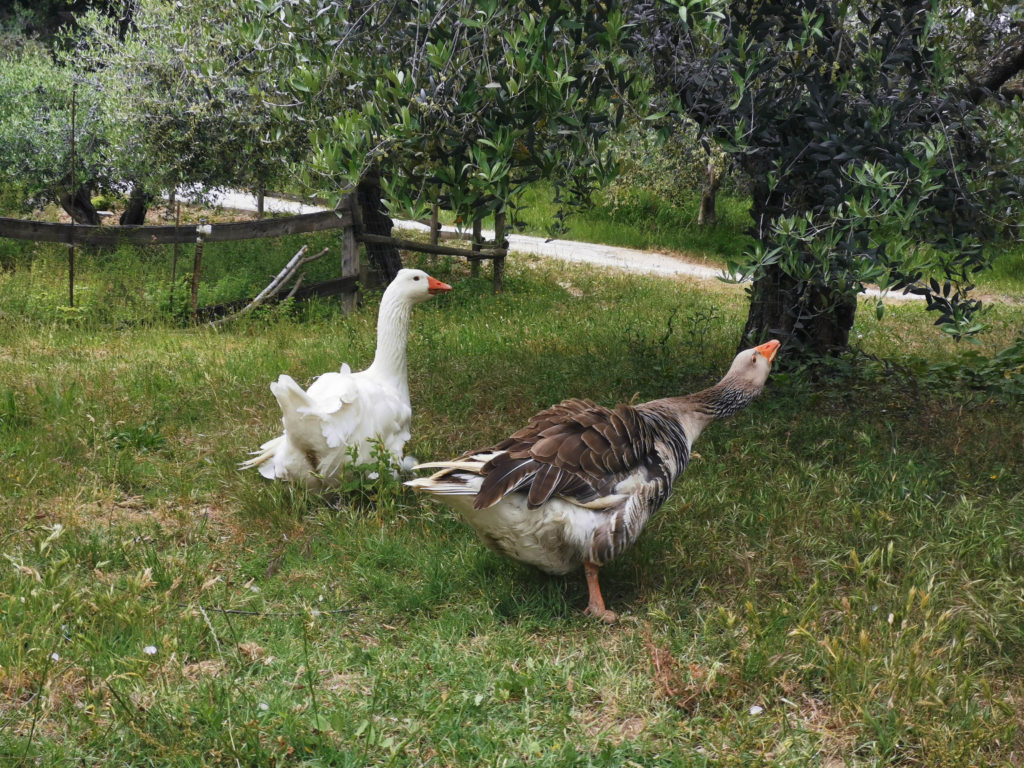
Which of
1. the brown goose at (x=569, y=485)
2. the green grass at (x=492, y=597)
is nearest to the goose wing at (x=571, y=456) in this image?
the brown goose at (x=569, y=485)

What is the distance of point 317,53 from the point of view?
575 centimetres

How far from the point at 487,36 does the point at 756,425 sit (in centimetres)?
361

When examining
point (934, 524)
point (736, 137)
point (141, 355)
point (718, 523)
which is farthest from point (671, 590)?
point (141, 355)

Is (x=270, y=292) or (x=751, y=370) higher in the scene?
(x=751, y=370)

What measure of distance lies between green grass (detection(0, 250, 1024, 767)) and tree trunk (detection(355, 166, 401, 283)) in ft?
17.9

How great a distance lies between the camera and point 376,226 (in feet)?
46.1

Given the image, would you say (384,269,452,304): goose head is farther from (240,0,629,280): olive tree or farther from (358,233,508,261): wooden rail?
(358,233,508,261): wooden rail

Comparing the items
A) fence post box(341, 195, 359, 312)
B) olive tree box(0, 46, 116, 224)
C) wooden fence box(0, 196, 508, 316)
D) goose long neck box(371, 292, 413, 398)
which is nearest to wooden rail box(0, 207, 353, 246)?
wooden fence box(0, 196, 508, 316)

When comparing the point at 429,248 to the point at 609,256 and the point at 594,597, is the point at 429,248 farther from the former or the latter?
the point at 609,256

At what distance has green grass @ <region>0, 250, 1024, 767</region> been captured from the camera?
3.61m

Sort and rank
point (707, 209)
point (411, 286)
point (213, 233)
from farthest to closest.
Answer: point (707, 209) < point (213, 233) < point (411, 286)

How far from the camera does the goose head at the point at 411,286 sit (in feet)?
21.6

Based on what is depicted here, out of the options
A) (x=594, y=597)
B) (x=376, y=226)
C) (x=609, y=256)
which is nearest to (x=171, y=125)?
(x=376, y=226)

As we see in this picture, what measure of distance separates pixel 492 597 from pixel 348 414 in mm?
1644
